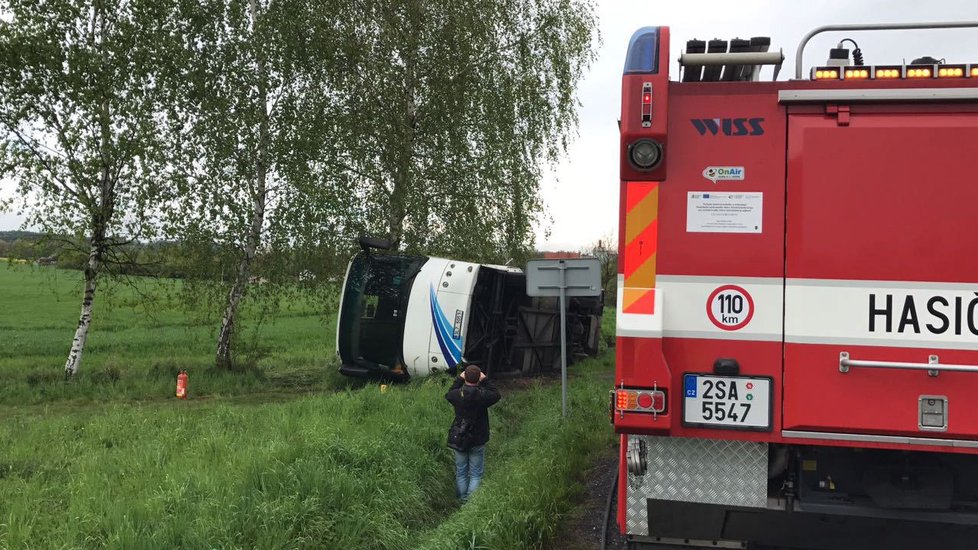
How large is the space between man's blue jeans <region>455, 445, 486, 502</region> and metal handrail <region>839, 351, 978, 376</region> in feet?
14.4

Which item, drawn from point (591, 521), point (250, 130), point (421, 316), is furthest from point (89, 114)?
point (591, 521)

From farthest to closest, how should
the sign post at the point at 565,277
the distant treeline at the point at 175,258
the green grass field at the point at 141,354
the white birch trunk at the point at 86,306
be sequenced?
the white birch trunk at the point at 86,306
the distant treeline at the point at 175,258
the green grass field at the point at 141,354
the sign post at the point at 565,277

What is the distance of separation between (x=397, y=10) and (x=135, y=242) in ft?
26.1

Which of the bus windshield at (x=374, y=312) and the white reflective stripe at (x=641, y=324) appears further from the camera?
the bus windshield at (x=374, y=312)

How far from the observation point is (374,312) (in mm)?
14273

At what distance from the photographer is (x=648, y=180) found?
3.63 m

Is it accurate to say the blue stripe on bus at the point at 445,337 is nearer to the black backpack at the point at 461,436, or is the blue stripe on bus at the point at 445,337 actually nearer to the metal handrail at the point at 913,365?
the black backpack at the point at 461,436

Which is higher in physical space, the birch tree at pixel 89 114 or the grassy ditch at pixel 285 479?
the birch tree at pixel 89 114

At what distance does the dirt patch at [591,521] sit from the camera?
17.6 ft

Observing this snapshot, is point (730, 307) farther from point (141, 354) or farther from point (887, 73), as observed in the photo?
point (141, 354)

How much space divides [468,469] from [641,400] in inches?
161

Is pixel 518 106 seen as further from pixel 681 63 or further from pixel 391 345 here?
pixel 681 63

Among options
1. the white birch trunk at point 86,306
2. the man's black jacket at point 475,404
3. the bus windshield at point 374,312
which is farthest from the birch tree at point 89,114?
the man's black jacket at point 475,404

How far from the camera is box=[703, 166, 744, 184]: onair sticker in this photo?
11.7ft
